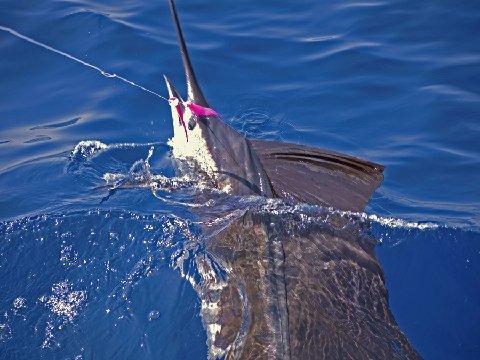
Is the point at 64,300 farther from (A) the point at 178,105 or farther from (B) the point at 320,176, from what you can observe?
(B) the point at 320,176

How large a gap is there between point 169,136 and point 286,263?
8.61ft

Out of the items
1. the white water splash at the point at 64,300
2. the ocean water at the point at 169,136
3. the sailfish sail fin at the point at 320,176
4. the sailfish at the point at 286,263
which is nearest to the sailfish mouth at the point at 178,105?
the sailfish at the point at 286,263

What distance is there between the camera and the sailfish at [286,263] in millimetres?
3572

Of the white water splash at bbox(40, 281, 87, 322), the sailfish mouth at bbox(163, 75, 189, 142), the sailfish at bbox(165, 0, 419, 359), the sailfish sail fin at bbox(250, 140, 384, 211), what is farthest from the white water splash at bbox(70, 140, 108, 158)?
the white water splash at bbox(40, 281, 87, 322)

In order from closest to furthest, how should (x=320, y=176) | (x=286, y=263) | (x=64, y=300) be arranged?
(x=286, y=263), (x=64, y=300), (x=320, y=176)

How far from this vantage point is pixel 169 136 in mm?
6324

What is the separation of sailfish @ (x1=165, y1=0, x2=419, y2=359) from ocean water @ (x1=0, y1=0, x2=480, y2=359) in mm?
272


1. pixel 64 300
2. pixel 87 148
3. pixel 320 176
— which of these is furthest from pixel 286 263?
pixel 87 148

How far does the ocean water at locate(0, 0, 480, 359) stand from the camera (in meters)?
4.42

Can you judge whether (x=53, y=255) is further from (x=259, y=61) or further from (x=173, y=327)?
(x=259, y=61)

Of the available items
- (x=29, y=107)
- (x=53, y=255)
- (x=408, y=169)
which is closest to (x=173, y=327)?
(x=53, y=255)

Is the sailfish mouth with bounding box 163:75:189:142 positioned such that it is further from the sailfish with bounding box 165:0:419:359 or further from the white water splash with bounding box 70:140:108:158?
the white water splash with bounding box 70:140:108:158

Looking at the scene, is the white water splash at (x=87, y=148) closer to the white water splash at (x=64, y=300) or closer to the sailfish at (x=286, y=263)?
the sailfish at (x=286, y=263)

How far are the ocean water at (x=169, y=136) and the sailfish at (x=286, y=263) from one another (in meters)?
0.27
